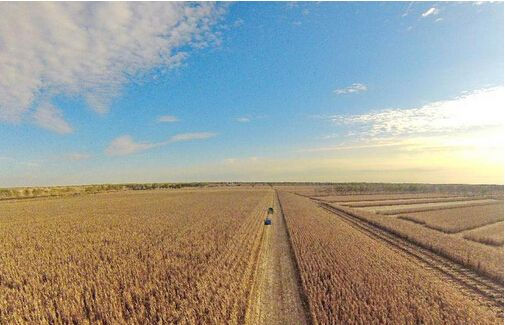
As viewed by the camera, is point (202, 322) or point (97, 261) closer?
point (202, 322)

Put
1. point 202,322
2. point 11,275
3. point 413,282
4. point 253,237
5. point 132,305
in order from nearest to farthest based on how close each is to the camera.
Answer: point 202,322, point 132,305, point 413,282, point 11,275, point 253,237

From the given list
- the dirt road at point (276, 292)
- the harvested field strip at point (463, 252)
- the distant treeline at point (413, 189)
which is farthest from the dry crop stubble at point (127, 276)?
the distant treeline at point (413, 189)

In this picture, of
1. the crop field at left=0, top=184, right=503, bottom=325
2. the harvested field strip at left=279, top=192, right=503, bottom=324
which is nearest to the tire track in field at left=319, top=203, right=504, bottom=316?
the crop field at left=0, top=184, right=503, bottom=325

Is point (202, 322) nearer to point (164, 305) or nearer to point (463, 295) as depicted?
point (164, 305)

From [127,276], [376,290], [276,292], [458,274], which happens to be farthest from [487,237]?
[127,276]

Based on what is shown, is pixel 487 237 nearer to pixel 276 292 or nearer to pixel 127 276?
pixel 276 292

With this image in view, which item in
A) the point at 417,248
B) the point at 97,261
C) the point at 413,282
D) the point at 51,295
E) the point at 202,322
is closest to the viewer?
the point at 202,322

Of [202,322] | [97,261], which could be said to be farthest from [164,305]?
[97,261]
